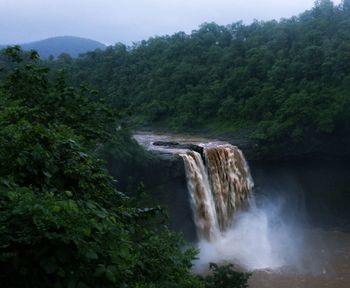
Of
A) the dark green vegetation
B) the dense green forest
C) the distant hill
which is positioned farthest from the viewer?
the distant hill

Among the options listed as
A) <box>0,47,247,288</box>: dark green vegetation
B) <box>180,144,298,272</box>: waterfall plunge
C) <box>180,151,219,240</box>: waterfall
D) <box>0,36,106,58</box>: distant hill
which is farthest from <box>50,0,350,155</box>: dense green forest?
<box>0,36,106,58</box>: distant hill

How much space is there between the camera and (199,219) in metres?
15.5

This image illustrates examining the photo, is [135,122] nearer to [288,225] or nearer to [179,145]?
[179,145]

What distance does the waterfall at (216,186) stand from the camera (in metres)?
15.5

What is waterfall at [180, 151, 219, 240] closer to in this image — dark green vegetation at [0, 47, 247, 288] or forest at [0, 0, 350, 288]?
forest at [0, 0, 350, 288]

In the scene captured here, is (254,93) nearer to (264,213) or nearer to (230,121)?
(230,121)

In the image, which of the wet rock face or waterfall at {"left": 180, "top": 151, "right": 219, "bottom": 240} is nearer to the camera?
waterfall at {"left": 180, "top": 151, "right": 219, "bottom": 240}

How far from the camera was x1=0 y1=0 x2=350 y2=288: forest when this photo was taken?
2.79 meters

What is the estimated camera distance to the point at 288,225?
61.5 feet

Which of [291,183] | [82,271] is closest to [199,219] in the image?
[291,183]

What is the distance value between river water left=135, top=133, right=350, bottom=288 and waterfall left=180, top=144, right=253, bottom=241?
0.32 m

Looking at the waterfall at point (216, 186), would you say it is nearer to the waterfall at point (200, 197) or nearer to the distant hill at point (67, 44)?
the waterfall at point (200, 197)

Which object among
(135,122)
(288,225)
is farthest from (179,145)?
(135,122)

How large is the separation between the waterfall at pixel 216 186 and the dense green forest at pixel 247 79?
191 centimetres
